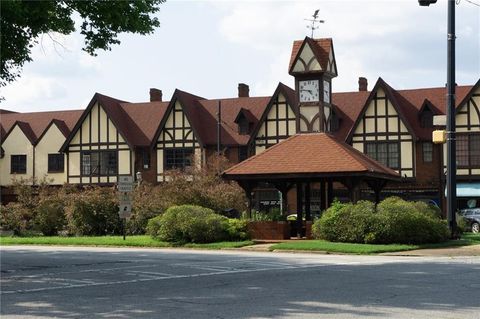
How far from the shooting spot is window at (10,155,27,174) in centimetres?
6356

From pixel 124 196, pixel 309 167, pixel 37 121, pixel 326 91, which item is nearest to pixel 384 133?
pixel 326 91

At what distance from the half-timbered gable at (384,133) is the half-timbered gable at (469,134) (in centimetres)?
322

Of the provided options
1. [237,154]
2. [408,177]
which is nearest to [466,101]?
[408,177]

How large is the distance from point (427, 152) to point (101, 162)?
24.3m

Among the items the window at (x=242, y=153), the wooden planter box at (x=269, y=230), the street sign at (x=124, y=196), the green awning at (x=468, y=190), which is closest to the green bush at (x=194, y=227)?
the wooden planter box at (x=269, y=230)

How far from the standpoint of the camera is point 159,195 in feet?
133

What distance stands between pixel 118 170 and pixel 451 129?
117 feet

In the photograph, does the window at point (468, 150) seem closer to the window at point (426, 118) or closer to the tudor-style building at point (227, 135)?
the tudor-style building at point (227, 135)

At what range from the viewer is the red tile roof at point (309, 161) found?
33.4 meters

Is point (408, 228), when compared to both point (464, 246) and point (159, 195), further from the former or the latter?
point (159, 195)

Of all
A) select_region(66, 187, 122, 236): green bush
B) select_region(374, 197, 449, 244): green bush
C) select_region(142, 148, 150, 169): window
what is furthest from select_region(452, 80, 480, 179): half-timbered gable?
select_region(66, 187, 122, 236): green bush

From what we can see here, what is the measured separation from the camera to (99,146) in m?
60.1

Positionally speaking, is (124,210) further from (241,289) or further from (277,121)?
(277,121)

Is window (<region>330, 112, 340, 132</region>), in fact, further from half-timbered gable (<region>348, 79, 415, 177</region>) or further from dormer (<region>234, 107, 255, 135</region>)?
dormer (<region>234, 107, 255, 135</region>)
